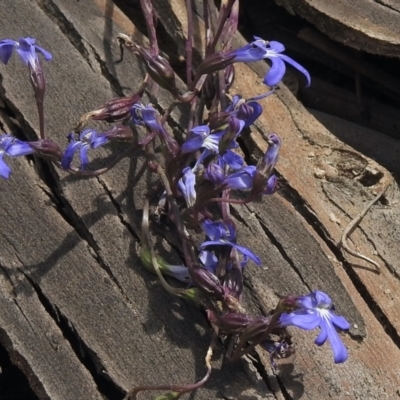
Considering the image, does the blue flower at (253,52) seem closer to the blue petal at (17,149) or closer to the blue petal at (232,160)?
the blue petal at (232,160)

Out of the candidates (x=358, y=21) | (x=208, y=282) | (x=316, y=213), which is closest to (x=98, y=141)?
(x=208, y=282)

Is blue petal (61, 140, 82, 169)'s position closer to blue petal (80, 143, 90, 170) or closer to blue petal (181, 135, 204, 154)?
blue petal (80, 143, 90, 170)

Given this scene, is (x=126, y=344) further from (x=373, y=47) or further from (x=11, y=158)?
(x=373, y=47)

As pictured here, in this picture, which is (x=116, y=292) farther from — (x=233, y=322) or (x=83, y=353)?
(x=233, y=322)

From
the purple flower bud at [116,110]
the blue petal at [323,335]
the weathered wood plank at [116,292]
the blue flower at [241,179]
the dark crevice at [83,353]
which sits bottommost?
the dark crevice at [83,353]

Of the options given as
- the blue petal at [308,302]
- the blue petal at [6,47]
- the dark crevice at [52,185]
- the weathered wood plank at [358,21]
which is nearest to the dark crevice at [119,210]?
the dark crevice at [52,185]

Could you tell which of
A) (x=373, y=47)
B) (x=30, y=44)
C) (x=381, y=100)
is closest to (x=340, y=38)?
(x=373, y=47)

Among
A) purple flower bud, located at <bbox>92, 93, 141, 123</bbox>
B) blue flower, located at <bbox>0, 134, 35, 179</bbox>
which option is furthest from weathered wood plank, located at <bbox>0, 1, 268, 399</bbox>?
blue flower, located at <bbox>0, 134, 35, 179</bbox>
